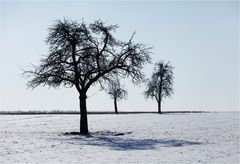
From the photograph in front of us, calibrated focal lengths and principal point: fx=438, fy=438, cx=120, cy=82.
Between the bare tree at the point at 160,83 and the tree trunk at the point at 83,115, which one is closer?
the tree trunk at the point at 83,115

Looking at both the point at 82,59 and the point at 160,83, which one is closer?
the point at 82,59

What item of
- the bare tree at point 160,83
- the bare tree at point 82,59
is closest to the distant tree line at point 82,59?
the bare tree at point 82,59

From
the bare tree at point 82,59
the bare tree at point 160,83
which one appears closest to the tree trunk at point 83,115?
the bare tree at point 82,59

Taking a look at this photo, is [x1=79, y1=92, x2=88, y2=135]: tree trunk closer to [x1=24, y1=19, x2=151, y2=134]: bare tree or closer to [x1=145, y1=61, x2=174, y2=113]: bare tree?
[x1=24, y1=19, x2=151, y2=134]: bare tree

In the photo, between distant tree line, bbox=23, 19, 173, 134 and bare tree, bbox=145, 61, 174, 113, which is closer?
distant tree line, bbox=23, 19, 173, 134

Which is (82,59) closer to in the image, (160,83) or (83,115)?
(83,115)

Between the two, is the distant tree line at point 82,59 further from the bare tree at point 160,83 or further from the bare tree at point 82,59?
the bare tree at point 160,83

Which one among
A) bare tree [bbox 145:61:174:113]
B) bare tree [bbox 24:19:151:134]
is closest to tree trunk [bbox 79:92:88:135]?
bare tree [bbox 24:19:151:134]

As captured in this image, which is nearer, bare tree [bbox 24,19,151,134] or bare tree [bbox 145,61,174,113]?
bare tree [bbox 24,19,151,134]

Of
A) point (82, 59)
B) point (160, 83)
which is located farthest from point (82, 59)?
point (160, 83)

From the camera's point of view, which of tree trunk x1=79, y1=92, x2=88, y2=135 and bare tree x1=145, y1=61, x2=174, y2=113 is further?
bare tree x1=145, y1=61, x2=174, y2=113

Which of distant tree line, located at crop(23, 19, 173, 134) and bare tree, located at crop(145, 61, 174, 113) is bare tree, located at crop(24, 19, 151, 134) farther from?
bare tree, located at crop(145, 61, 174, 113)

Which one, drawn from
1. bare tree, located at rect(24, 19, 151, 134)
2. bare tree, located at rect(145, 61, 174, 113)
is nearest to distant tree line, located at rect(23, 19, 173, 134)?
bare tree, located at rect(24, 19, 151, 134)

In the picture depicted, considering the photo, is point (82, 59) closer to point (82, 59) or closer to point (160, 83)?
point (82, 59)
